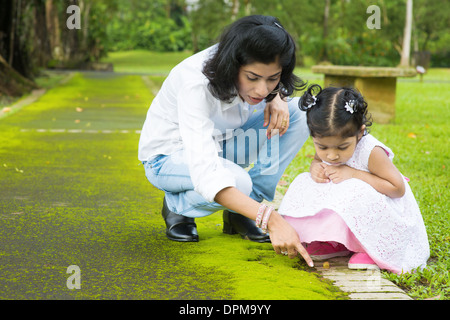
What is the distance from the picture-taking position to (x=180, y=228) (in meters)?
3.16

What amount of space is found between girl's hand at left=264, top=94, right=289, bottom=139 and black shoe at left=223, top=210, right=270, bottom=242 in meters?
0.50

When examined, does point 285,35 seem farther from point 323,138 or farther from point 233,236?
point 233,236

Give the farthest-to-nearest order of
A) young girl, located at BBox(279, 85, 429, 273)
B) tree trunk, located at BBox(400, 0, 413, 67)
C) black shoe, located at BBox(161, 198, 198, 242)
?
tree trunk, located at BBox(400, 0, 413, 67)
black shoe, located at BBox(161, 198, 198, 242)
young girl, located at BBox(279, 85, 429, 273)

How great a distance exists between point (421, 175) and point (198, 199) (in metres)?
2.74

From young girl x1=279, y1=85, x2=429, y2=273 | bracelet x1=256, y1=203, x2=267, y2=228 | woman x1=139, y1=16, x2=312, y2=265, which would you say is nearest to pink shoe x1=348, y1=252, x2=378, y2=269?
young girl x1=279, y1=85, x2=429, y2=273

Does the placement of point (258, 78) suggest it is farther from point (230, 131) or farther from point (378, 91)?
point (378, 91)

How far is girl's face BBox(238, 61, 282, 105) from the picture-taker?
2.63m

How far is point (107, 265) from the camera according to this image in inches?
108

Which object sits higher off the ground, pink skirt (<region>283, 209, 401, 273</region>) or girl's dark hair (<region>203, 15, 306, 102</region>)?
girl's dark hair (<region>203, 15, 306, 102</region>)

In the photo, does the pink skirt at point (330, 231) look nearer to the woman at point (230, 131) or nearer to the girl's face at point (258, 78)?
the woman at point (230, 131)

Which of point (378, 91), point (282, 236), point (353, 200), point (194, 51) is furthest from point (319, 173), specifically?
point (194, 51)

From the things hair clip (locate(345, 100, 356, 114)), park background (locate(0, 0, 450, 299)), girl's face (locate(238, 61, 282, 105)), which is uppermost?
girl's face (locate(238, 61, 282, 105))

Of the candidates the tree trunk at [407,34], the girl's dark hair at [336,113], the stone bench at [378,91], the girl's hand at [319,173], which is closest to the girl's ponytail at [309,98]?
the girl's dark hair at [336,113]

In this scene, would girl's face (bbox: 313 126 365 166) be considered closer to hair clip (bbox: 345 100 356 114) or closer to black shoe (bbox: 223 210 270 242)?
hair clip (bbox: 345 100 356 114)
